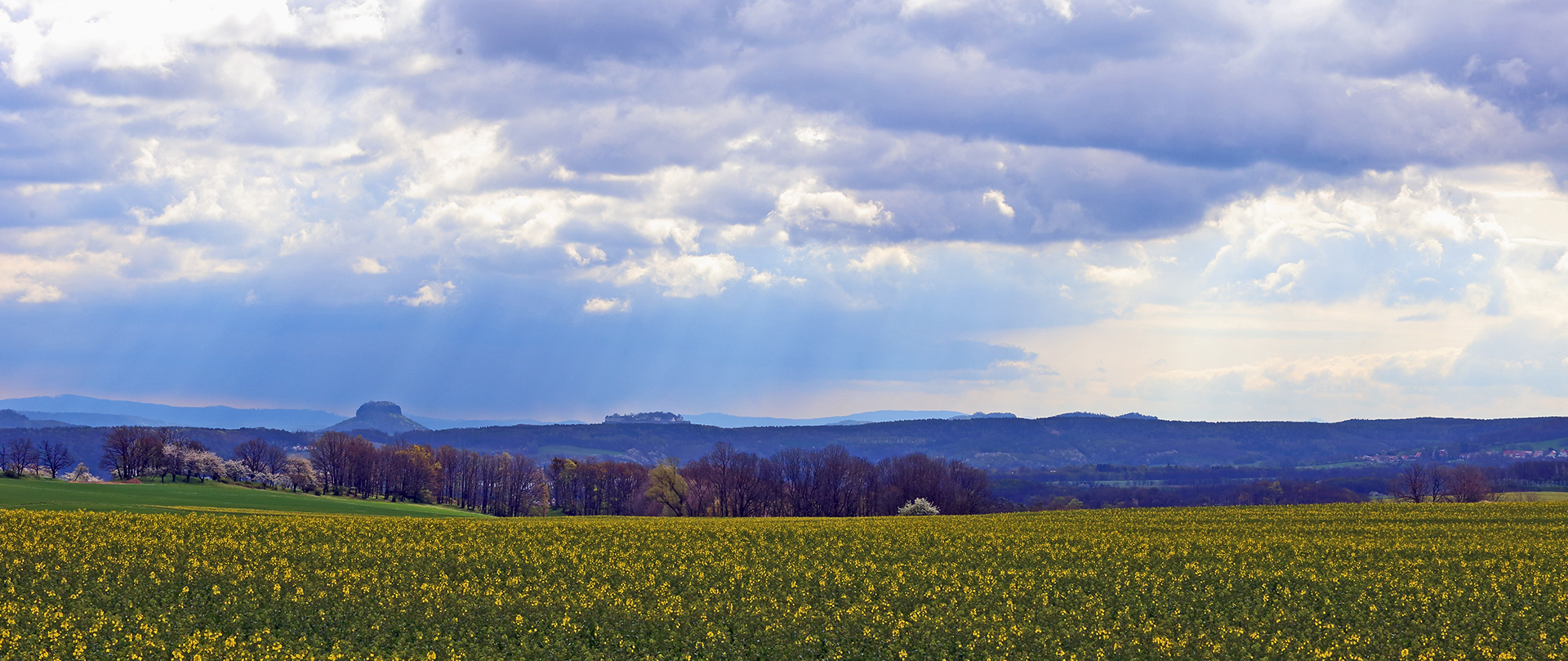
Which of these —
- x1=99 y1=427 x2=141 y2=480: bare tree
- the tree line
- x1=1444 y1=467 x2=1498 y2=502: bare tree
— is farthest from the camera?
x1=99 y1=427 x2=141 y2=480: bare tree

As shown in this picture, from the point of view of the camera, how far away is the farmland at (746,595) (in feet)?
94.2

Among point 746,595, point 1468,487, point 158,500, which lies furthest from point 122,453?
point 1468,487

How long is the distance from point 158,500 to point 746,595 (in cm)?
7996

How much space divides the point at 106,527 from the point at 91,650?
2138cm

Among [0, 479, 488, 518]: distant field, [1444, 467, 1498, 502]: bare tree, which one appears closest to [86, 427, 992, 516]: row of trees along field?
[0, 479, 488, 518]: distant field

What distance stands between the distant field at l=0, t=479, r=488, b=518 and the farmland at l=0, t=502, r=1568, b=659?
A: 31.8m

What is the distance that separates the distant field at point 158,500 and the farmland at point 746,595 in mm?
31844

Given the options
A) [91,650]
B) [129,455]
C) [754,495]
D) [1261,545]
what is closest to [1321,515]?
[1261,545]

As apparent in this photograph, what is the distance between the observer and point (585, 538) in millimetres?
47406

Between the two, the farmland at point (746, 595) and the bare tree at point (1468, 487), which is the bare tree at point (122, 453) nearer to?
the farmland at point (746, 595)

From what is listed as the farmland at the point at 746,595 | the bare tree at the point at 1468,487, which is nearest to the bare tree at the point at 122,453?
the farmland at the point at 746,595

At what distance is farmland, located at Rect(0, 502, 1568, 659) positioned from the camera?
28.7 metres

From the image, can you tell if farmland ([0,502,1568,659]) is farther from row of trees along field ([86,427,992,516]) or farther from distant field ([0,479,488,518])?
row of trees along field ([86,427,992,516])

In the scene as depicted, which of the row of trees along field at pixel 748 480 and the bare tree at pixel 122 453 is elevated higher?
the bare tree at pixel 122 453
